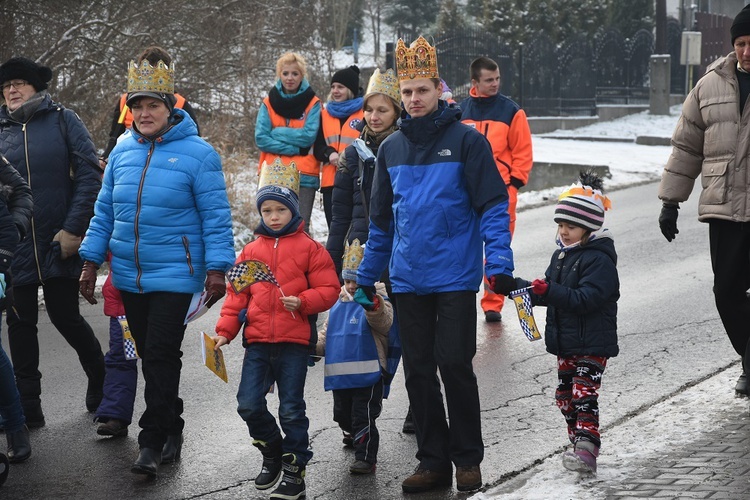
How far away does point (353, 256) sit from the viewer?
19.3 ft

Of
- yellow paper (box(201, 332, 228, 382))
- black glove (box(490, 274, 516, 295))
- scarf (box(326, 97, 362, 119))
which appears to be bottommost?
yellow paper (box(201, 332, 228, 382))

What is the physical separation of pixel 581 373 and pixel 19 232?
2848mm

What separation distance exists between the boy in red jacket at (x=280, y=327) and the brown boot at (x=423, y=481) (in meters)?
0.49

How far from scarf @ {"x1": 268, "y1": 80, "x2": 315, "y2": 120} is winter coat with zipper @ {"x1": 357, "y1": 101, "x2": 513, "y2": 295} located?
458 centimetres

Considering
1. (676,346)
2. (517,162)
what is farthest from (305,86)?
(676,346)

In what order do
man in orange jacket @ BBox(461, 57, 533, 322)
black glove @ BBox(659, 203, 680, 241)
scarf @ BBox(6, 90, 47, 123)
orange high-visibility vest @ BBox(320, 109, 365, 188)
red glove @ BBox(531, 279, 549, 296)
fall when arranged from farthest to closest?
orange high-visibility vest @ BBox(320, 109, 365, 188), man in orange jacket @ BBox(461, 57, 533, 322), scarf @ BBox(6, 90, 47, 123), black glove @ BBox(659, 203, 680, 241), red glove @ BBox(531, 279, 549, 296)

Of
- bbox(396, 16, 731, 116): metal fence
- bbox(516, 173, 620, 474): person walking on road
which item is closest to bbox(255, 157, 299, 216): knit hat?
bbox(516, 173, 620, 474): person walking on road

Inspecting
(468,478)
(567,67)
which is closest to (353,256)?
(468,478)

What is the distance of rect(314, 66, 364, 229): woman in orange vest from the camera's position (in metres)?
9.68

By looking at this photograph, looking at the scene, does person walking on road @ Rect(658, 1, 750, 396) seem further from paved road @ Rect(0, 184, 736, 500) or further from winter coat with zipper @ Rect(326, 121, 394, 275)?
winter coat with zipper @ Rect(326, 121, 394, 275)

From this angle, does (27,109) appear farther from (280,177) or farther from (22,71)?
(280,177)

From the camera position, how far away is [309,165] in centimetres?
1010

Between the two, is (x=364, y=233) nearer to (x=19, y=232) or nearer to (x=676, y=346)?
(x=19, y=232)

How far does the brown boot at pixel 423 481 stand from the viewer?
5.34 metres
